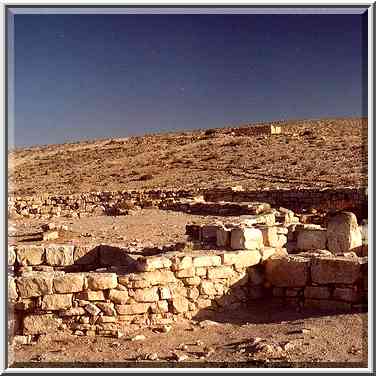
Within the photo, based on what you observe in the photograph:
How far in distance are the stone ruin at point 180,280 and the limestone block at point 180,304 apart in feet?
0.04

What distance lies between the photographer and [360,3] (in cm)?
584

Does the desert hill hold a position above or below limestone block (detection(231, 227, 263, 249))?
above

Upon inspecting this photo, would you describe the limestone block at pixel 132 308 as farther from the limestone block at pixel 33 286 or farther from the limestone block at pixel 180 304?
the limestone block at pixel 33 286

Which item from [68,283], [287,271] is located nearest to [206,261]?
[287,271]

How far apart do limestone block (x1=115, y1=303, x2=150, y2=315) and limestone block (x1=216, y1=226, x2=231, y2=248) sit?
6.94ft

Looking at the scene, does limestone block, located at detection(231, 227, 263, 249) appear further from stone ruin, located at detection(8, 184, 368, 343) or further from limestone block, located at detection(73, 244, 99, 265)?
Answer: limestone block, located at detection(73, 244, 99, 265)

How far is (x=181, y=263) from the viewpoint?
7973 millimetres

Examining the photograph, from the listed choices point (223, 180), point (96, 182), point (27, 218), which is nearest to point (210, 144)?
point (96, 182)

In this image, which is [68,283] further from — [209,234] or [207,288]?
[209,234]

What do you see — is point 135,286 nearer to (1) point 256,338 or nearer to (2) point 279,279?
(1) point 256,338

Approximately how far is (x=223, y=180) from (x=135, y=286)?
66.6 feet

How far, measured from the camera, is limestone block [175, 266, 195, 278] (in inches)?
314

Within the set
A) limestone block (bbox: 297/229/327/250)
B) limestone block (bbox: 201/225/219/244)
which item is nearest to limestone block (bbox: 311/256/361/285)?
limestone block (bbox: 201/225/219/244)

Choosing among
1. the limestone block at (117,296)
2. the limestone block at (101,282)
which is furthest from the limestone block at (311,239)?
the limestone block at (101,282)
